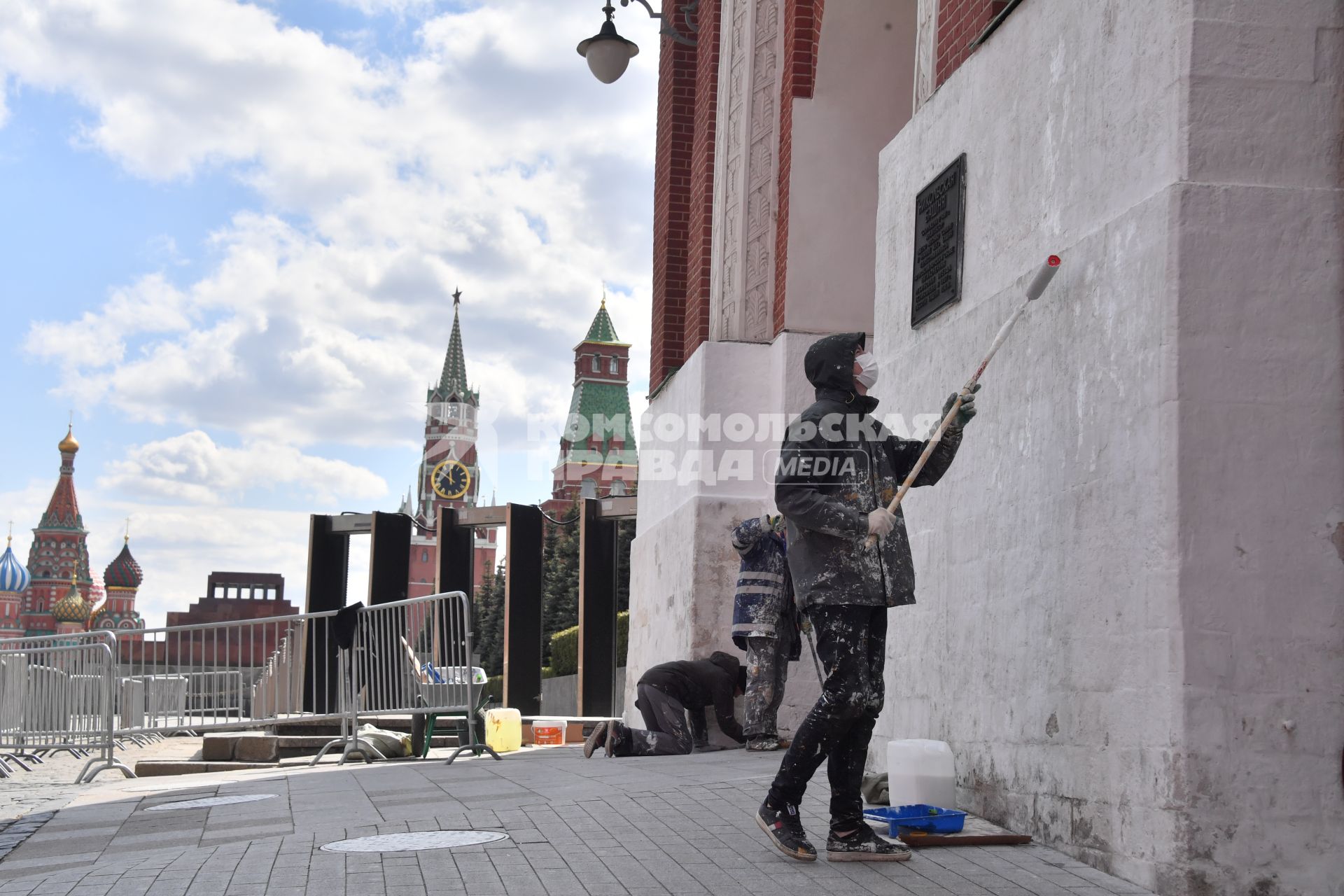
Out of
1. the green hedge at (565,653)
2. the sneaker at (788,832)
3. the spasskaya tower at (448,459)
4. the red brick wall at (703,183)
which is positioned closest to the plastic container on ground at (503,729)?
the red brick wall at (703,183)

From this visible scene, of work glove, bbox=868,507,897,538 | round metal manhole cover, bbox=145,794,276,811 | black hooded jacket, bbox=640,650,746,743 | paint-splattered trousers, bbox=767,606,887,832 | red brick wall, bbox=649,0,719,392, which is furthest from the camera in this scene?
red brick wall, bbox=649,0,719,392

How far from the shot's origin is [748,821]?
19.7 ft

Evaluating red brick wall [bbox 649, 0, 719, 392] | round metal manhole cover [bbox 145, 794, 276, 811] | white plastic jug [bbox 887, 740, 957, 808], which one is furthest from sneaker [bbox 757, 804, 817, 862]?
red brick wall [bbox 649, 0, 719, 392]

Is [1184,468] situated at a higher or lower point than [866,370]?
lower

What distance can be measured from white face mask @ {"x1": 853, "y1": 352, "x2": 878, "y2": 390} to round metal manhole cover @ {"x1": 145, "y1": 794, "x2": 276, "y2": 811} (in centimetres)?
441

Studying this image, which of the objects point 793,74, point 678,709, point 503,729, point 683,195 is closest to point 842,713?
point 678,709

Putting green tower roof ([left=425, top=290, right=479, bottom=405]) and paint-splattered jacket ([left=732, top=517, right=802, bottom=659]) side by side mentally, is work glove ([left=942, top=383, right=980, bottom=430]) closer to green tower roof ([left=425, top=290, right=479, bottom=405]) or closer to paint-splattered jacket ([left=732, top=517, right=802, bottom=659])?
paint-splattered jacket ([left=732, top=517, right=802, bottom=659])

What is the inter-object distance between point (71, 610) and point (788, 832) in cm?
15001

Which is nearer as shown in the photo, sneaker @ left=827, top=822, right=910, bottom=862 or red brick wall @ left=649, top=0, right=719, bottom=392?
sneaker @ left=827, top=822, right=910, bottom=862

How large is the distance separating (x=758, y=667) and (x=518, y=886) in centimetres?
504

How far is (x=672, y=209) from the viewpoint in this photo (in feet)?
48.8

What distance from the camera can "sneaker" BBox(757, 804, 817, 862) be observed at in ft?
16.9

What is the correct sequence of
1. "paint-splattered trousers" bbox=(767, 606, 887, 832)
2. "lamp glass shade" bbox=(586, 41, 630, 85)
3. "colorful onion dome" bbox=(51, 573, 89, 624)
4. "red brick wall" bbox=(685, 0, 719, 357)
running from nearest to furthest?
"paint-splattered trousers" bbox=(767, 606, 887, 832), "lamp glass shade" bbox=(586, 41, 630, 85), "red brick wall" bbox=(685, 0, 719, 357), "colorful onion dome" bbox=(51, 573, 89, 624)

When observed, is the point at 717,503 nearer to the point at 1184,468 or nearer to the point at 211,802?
the point at 211,802
